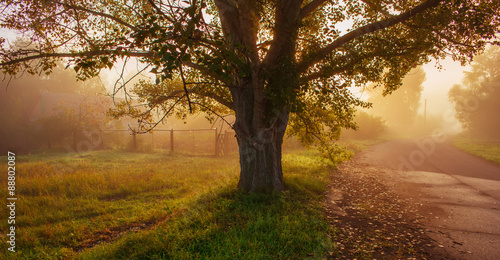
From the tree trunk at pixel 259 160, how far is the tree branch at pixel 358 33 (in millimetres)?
1624

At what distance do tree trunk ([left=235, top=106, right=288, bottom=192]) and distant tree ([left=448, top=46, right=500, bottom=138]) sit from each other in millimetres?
38062

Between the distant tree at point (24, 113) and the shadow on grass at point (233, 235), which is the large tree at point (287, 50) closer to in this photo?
the shadow on grass at point (233, 235)

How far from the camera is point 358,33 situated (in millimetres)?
6152

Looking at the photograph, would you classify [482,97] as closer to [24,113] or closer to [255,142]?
[255,142]

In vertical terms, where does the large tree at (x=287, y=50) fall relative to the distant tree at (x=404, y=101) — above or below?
below

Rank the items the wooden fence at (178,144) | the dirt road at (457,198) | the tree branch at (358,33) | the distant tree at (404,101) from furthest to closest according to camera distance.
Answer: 1. the distant tree at (404,101)
2. the wooden fence at (178,144)
3. the tree branch at (358,33)
4. the dirt road at (457,198)

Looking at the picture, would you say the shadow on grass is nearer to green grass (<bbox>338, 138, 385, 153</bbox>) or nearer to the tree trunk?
the tree trunk

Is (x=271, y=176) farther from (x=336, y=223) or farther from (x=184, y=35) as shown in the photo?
(x=184, y=35)

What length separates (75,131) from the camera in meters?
21.7

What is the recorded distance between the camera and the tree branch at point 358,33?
19.5 ft

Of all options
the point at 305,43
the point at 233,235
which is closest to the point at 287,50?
the point at 305,43

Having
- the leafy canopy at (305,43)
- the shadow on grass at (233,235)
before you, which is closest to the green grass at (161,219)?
the shadow on grass at (233,235)

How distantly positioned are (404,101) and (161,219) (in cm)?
6371

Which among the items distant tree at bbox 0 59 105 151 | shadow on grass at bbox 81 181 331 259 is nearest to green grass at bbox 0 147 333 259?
shadow on grass at bbox 81 181 331 259
